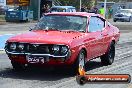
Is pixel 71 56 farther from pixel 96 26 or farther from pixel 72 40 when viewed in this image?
pixel 96 26

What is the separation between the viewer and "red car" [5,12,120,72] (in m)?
8.45

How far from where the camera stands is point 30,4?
47500 millimetres

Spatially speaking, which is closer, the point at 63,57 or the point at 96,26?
the point at 63,57

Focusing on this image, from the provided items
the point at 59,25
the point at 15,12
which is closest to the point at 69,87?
the point at 59,25

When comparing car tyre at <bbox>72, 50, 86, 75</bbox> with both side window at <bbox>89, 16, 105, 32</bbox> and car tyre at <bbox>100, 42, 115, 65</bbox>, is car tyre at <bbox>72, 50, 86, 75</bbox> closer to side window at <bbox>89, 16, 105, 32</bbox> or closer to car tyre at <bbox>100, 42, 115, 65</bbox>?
side window at <bbox>89, 16, 105, 32</bbox>

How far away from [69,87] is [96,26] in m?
3.32

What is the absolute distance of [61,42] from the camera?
8461mm

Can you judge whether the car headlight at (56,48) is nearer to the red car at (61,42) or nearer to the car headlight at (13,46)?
the red car at (61,42)

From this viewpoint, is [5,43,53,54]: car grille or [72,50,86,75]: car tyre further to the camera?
[72,50,86,75]: car tyre

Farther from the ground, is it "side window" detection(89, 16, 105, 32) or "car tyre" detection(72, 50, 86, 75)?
"side window" detection(89, 16, 105, 32)

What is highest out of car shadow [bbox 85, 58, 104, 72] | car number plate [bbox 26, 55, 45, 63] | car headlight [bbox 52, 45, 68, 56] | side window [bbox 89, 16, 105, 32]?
side window [bbox 89, 16, 105, 32]

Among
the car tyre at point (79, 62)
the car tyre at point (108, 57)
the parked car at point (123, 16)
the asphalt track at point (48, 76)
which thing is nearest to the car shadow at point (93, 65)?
the asphalt track at point (48, 76)

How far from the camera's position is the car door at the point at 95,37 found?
32.2 feet

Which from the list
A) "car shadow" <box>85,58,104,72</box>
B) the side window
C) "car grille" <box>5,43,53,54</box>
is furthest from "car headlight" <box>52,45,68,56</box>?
"car shadow" <box>85,58,104,72</box>
